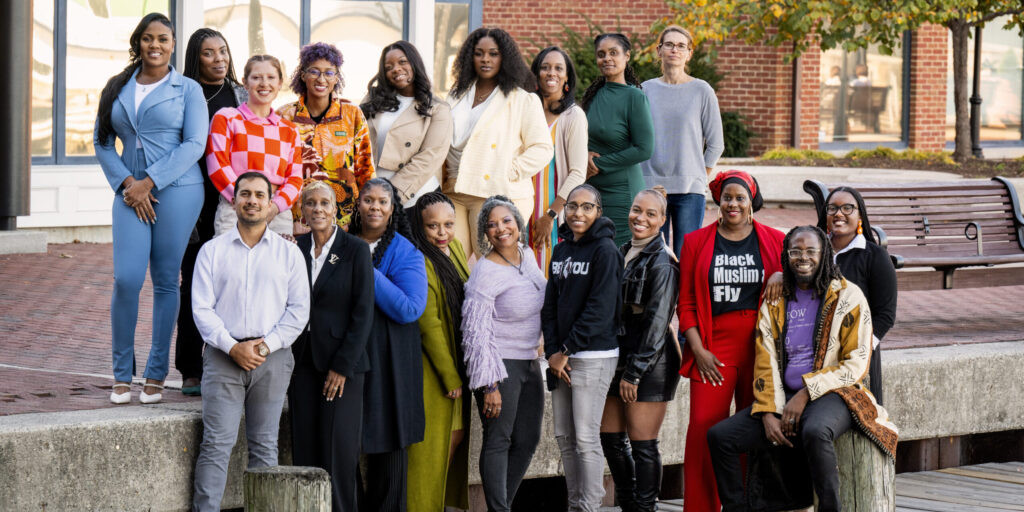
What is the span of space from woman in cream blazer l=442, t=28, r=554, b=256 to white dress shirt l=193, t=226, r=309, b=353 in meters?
1.48

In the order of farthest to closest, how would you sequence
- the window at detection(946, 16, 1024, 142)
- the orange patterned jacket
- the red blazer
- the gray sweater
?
the window at detection(946, 16, 1024, 142)
the gray sweater
the orange patterned jacket
the red blazer

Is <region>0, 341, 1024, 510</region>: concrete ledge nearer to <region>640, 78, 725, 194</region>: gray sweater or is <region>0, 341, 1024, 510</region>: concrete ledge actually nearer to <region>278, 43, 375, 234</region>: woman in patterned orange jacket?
<region>278, 43, 375, 234</region>: woman in patterned orange jacket

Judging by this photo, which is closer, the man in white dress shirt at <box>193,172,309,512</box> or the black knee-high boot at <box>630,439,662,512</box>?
the man in white dress shirt at <box>193,172,309,512</box>

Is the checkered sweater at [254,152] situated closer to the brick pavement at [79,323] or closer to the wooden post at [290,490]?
the brick pavement at [79,323]

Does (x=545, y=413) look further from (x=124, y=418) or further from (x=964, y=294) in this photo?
(x=964, y=294)

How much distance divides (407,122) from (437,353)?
1259mm

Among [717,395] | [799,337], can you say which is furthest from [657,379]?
[799,337]

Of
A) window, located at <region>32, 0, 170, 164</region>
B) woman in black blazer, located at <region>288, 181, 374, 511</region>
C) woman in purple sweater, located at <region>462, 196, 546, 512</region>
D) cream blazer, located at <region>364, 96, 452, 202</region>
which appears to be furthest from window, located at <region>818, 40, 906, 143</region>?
woman in black blazer, located at <region>288, 181, 374, 511</region>

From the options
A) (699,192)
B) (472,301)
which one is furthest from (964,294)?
(472,301)

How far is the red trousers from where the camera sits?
6031mm

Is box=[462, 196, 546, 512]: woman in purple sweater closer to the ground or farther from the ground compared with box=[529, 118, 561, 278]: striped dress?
closer to the ground

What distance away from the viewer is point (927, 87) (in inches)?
883

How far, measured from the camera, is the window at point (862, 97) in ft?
Answer: 72.9

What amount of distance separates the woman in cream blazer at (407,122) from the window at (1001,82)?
1936 cm
